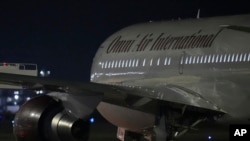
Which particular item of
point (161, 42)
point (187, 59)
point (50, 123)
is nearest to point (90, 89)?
point (50, 123)

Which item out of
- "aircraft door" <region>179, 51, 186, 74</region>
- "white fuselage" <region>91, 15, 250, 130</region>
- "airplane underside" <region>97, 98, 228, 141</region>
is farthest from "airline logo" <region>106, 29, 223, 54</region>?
"airplane underside" <region>97, 98, 228, 141</region>

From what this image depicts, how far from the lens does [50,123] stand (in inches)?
1067

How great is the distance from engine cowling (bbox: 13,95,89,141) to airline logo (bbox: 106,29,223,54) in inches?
169

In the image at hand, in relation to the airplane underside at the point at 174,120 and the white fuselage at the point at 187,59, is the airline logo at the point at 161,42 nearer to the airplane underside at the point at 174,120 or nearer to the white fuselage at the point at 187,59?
the white fuselage at the point at 187,59

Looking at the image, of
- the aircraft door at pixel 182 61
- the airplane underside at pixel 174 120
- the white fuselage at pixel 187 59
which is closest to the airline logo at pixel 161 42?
the white fuselage at pixel 187 59

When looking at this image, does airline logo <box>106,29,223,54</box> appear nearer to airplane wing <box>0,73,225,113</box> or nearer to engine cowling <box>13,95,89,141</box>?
airplane wing <box>0,73,225,113</box>

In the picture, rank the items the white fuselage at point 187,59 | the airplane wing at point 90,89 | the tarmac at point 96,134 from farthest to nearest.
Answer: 1. the tarmac at point 96,134
2. the white fuselage at point 187,59
3. the airplane wing at point 90,89

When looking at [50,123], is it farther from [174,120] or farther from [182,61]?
[182,61]

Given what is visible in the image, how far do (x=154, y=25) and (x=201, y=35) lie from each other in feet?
13.6

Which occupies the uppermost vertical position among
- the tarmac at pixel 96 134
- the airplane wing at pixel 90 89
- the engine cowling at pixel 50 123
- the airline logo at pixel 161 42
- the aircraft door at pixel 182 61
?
the airline logo at pixel 161 42

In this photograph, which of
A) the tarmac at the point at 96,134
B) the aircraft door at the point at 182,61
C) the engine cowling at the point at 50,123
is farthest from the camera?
the tarmac at the point at 96,134

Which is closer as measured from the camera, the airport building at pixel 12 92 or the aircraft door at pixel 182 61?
the aircraft door at pixel 182 61

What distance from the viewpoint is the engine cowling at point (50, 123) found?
1056 inches

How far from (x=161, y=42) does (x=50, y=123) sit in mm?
5339
